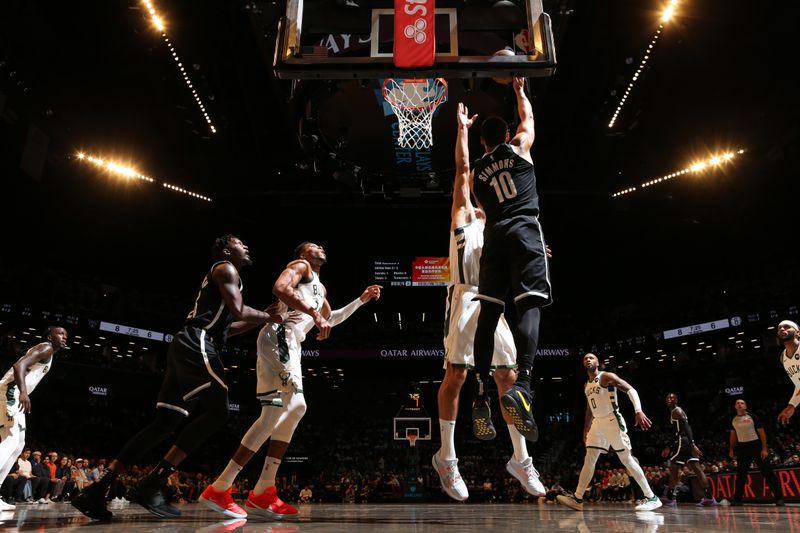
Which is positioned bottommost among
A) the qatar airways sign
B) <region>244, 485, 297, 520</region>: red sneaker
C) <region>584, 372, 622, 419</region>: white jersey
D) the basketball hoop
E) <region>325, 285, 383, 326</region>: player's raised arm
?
<region>244, 485, 297, 520</region>: red sneaker

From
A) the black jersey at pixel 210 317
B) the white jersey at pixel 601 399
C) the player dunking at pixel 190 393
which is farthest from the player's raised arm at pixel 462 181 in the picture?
the white jersey at pixel 601 399

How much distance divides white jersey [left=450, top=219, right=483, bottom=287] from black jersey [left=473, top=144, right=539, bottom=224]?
0.61m

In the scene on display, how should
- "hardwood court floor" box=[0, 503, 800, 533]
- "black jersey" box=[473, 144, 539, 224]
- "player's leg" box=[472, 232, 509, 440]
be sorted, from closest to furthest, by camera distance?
1. "hardwood court floor" box=[0, 503, 800, 533]
2. "player's leg" box=[472, 232, 509, 440]
3. "black jersey" box=[473, 144, 539, 224]

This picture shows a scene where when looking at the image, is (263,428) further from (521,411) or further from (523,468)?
(521,411)

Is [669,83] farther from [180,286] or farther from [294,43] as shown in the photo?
[180,286]

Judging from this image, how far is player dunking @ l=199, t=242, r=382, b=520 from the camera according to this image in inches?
175

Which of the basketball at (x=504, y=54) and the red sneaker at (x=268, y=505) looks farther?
the basketball at (x=504, y=54)

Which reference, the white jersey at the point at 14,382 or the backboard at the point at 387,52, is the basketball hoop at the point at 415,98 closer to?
the backboard at the point at 387,52

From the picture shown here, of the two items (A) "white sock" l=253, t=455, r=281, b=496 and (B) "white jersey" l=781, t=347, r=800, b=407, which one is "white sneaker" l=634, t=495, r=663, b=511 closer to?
(B) "white jersey" l=781, t=347, r=800, b=407

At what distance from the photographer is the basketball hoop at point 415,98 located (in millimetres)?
9742

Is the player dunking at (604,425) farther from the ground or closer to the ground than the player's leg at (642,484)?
farther from the ground

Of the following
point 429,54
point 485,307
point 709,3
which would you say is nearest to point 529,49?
point 429,54

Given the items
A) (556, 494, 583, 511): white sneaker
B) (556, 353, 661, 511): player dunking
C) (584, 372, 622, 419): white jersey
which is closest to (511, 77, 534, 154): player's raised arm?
(556, 353, 661, 511): player dunking

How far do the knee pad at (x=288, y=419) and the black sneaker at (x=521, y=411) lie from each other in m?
2.10
